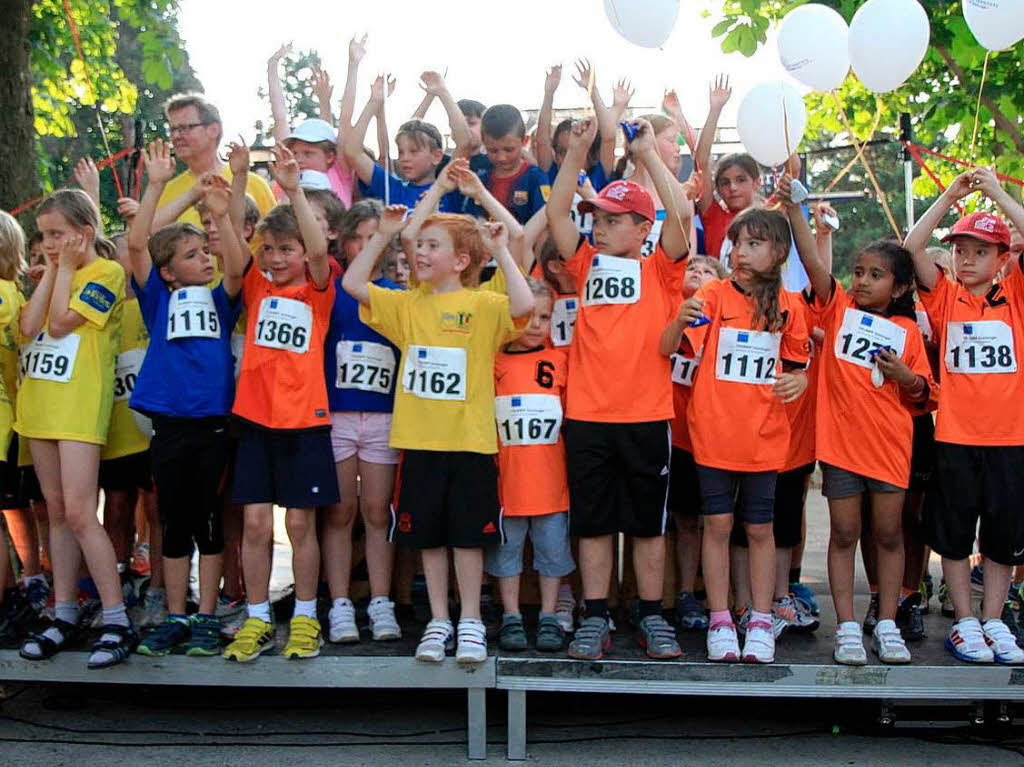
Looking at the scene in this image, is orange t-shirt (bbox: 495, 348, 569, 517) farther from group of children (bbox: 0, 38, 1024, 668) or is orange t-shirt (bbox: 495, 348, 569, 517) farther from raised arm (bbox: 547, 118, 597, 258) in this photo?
raised arm (bbox: 547, 118, 597, 258)

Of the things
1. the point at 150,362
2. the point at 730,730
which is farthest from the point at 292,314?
the point at 730,730

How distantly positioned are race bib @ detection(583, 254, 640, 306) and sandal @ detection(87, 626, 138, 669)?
8.10 ft

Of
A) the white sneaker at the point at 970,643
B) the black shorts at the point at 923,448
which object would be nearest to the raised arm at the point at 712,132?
the black shorts at the point at 923,448

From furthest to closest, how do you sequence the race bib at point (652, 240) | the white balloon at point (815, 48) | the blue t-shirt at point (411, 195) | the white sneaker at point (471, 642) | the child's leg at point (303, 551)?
the white balloon at point (815, 48) → the blue t-shirt at point (411, 195) → the race bib at point (652, 240) → the child's leg at point (303, 551) → the white sneaker at point (471, 642)

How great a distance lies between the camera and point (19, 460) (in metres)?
5.62

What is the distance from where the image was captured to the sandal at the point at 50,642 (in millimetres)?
4848

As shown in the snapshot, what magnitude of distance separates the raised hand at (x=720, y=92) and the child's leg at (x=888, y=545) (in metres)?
2.36

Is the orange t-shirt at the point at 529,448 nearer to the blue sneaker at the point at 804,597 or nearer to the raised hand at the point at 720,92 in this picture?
the blue sneaker at the point at 804,597

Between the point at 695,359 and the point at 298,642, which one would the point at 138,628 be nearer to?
the point at 298,642

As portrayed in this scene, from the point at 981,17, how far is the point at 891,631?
308 cm

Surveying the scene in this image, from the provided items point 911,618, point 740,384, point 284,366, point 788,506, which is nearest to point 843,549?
→ point 788,506

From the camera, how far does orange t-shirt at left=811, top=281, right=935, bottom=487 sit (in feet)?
16.3

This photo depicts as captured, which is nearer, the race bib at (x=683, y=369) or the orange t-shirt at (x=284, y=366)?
the orange t-shirt at (x=284, y=366)

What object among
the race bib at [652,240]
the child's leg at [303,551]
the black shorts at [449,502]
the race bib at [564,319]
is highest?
the race bib at [652,240]
